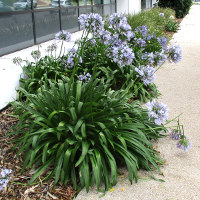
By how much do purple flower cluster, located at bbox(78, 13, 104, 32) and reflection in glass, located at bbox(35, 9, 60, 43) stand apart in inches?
110

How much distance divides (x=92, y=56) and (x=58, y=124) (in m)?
2.07

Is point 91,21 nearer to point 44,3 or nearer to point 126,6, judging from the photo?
point 44,3

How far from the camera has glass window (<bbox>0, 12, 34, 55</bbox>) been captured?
5.07 meters

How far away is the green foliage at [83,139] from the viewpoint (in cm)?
274

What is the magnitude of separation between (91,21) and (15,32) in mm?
2357

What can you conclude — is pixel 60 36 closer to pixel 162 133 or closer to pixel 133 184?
pixel 162 133

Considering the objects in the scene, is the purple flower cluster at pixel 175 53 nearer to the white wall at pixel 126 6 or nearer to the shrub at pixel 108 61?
the shrub at pixel 108 61

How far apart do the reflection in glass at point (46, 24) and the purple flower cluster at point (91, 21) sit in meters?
2.80

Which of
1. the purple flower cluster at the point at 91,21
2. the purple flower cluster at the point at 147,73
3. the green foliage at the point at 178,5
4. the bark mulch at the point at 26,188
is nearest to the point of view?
the bark mulch at the point at 26,188

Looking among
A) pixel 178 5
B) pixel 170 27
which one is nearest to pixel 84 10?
pixel 170 27

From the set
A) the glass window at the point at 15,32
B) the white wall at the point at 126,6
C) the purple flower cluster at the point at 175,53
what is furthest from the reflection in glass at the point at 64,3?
the white wall at the point at 126,6

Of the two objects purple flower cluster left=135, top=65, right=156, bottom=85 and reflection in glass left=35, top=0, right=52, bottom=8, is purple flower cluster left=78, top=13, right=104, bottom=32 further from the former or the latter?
reflection in glass left=35, top=0, right=52, bottom=8

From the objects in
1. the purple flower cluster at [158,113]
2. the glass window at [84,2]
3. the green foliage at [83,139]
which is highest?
the glass window at [84,2]

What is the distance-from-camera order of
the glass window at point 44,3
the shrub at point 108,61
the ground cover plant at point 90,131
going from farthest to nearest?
the glass window at point 44,3, the shrub at point 108,61, the ground cover plant at point 90,131
